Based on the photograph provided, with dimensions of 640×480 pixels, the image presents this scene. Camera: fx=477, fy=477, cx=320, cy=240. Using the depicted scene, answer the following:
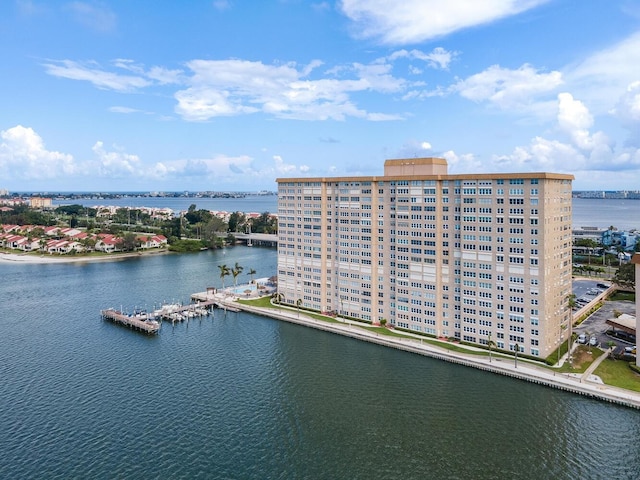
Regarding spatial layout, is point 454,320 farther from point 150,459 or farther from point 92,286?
point 92,286

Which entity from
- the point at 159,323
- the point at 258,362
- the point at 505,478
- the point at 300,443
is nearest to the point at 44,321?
the point at 159,323

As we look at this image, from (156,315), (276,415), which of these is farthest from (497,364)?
(156,315)

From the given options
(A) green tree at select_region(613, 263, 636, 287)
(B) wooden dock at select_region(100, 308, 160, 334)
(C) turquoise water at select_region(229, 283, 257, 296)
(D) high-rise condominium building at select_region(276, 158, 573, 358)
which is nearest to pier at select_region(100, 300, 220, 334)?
(B) wooden dock at select_region(100, 308, 160, 334)

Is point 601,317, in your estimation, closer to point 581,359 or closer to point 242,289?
point 581,359

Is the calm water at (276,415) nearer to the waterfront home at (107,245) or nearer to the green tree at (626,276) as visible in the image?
the green tree at (626,276)

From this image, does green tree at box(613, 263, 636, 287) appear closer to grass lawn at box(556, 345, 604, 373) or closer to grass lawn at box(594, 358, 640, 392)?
grass lawn at box(556, 345, 604, 373)

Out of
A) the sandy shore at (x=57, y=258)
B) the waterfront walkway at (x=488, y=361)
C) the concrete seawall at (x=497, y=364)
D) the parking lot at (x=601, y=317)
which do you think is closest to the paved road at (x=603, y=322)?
the parking lot at (x=601, y=317)
